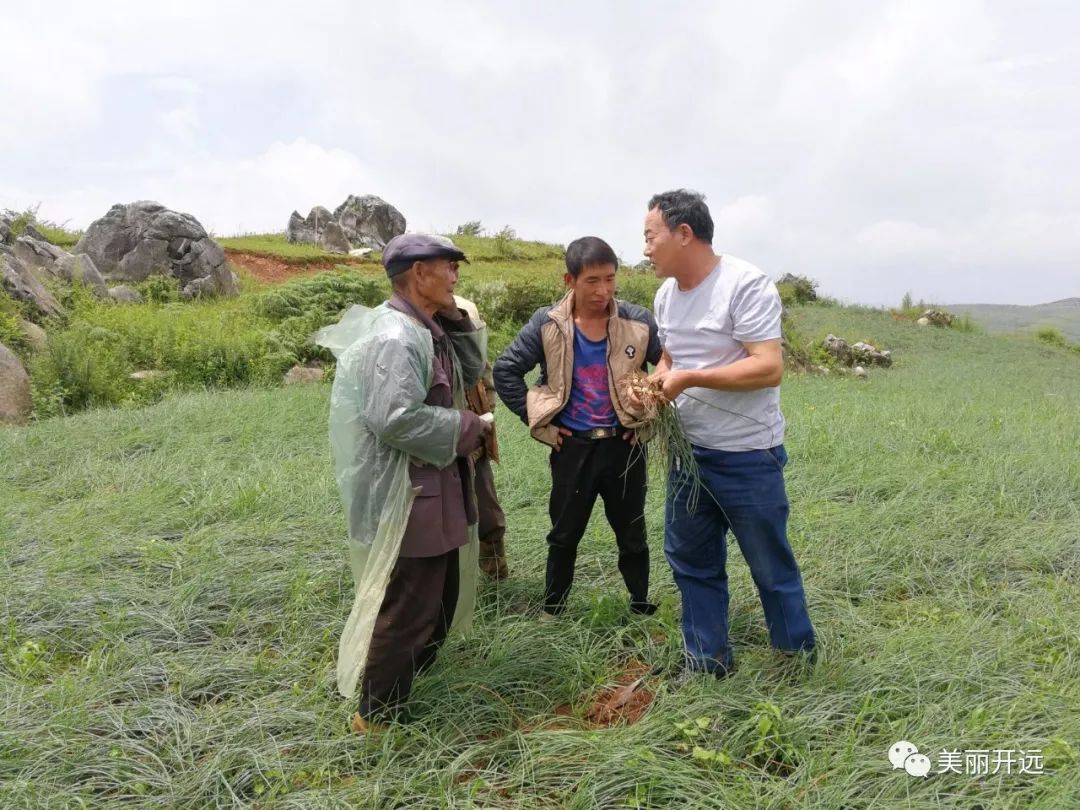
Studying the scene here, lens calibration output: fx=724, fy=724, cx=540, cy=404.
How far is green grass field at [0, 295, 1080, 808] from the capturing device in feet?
6.63

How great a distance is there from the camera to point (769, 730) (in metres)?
2.13

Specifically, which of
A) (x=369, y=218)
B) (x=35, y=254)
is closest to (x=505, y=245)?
(x=369, y=218)

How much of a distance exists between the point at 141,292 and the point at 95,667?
1135cm

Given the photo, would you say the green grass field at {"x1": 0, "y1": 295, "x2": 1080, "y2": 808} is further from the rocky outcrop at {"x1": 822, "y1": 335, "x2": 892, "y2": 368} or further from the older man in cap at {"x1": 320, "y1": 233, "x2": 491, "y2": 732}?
the rocky outcrop at {"x1": 822, "y1": 335, "x2": 892, "y2": 368}

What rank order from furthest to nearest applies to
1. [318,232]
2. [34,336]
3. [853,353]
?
1. [318,232]
2. [853,353]
3. [34,336]

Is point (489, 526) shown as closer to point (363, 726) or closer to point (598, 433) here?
point (598, 433)

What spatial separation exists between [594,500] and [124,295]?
11.4 m

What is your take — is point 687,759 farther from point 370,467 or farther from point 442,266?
point 442,266

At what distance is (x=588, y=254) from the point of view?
104 inches

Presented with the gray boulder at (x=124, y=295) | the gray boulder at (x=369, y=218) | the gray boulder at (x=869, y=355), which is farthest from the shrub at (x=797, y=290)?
the gray boulder at (x=124, y=295)

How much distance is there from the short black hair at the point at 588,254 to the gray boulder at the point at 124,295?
11190 millimetres

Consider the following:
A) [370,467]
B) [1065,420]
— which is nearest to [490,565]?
[370,467]

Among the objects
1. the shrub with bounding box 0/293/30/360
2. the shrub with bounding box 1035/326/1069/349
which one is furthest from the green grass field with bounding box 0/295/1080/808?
the shrub with bounding box 1035/326/1069/349

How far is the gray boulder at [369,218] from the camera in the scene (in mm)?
21047
